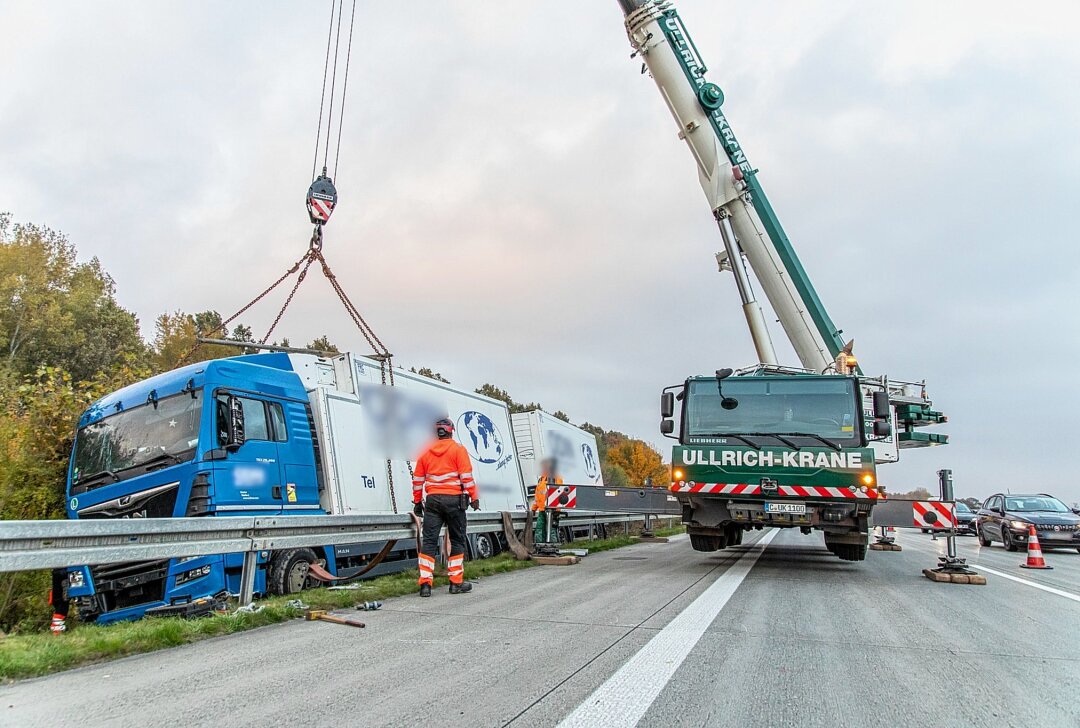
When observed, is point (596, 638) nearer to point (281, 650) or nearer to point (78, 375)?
point (281, 650)

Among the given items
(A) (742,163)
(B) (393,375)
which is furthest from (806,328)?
(B) (393,375)

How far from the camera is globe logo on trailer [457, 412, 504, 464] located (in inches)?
467

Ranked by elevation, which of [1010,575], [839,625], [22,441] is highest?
[22,441]

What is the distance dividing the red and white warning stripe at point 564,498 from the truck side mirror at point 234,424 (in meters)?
4.85

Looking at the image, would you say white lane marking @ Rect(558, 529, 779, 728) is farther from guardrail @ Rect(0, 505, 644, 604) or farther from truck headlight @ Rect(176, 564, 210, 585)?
truck headlight @ Rect(176, 564, 210, 585)

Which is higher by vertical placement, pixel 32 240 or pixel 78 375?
pixel 32 240

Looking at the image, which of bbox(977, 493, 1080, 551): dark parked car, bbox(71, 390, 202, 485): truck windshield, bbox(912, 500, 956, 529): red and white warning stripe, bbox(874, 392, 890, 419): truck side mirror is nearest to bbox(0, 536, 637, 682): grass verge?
bbox(71, 390, 202, 485): truck windshield

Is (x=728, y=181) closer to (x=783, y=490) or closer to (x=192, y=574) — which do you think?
(x=783, y=490)

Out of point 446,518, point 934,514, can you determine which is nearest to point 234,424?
point 446,518

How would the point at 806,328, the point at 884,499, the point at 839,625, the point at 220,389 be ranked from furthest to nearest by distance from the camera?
the point at 806,328 < the point at 884,499 < the point at 220,389 < the point at 839,625

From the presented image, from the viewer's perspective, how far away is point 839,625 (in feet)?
17.4

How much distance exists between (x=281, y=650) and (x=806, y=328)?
14.8 metres

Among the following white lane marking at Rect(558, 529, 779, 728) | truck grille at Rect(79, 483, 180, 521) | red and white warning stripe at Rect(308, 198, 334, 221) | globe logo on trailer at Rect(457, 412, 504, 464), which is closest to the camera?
white lane marking at Rect(558, 529, 779, 728)

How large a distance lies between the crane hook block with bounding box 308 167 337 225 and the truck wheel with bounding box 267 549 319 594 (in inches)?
182
